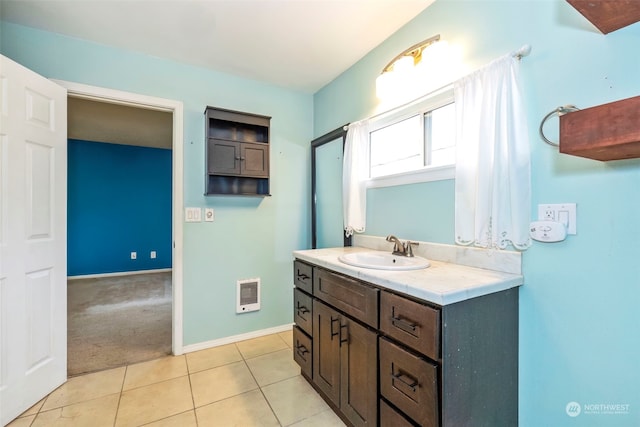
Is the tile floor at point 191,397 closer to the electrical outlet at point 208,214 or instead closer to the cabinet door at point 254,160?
the electrical outlet at point 208,214

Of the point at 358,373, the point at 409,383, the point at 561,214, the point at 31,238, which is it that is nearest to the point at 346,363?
the point at 358,373

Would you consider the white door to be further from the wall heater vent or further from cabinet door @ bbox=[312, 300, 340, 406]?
cabinet door @ bbox=[312, 300, 340, 406]

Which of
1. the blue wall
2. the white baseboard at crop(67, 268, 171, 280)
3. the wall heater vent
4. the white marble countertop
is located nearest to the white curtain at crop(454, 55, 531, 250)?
the white marble countertop

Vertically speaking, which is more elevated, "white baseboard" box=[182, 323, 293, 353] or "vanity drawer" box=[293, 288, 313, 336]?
"vanity drawer" box=[293, 288, 313, 336]

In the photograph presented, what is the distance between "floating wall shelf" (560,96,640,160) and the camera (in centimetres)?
76

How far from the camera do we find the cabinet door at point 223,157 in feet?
7.55

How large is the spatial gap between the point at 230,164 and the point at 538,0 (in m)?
2.14

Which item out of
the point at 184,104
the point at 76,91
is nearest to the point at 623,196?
the point at 184,104

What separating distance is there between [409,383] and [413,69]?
169cm

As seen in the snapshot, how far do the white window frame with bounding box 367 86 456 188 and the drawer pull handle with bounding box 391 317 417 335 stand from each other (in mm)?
855

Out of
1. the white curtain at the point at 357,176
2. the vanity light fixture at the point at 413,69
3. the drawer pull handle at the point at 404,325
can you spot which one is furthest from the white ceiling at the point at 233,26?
the drawer pull handle at the point at 404,325

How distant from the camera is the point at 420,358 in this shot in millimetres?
1035

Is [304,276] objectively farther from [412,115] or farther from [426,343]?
[412,115]

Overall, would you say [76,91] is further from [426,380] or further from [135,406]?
[426,380]
